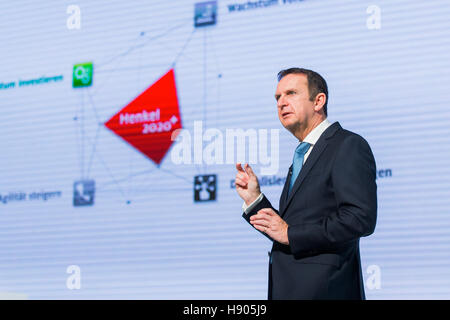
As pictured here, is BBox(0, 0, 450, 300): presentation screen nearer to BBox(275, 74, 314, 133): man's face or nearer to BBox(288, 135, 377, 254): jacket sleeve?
BBox(275, 74, 314, 133): man's face

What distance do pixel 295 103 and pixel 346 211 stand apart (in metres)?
0.45

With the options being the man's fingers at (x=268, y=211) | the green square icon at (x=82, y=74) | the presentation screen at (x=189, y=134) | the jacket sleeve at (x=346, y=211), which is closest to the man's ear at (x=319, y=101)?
the jacket sleeve at (x=346, y=211)

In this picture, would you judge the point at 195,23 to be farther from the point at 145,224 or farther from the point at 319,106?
the point at 319,106

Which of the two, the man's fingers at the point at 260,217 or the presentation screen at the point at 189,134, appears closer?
the man's fingers at the point at 260,217

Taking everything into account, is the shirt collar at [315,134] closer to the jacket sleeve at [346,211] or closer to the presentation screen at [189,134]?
the jacket sleeve at [346,211]

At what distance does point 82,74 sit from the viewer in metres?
4.50

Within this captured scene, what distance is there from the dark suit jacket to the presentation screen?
60.4 inches

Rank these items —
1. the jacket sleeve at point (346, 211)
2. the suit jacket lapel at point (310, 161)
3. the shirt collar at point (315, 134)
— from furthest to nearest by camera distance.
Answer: the shirt collar at point (315, 134), the suit jacket lapel at point (310, 161), the jacket sleeve at point (346, 211)

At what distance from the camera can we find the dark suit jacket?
1.96 meters

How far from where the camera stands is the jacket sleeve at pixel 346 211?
195 centimetres

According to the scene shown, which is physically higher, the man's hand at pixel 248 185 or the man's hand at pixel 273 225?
the man's hand at pixel 248 185

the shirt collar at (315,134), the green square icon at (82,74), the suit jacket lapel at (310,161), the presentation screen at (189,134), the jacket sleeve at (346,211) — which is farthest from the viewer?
the green square icon at (82,74)

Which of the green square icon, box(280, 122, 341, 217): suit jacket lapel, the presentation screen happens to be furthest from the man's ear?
the green square icon

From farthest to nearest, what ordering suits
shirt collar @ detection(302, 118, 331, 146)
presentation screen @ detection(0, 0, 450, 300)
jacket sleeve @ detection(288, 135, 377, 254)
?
presentation screen @ detection(0, 0, 450, 300)
shirt collar @ detection(302, 118, 331, 146)
jacket sleeve @ detection(288, 135, 377, 254)
